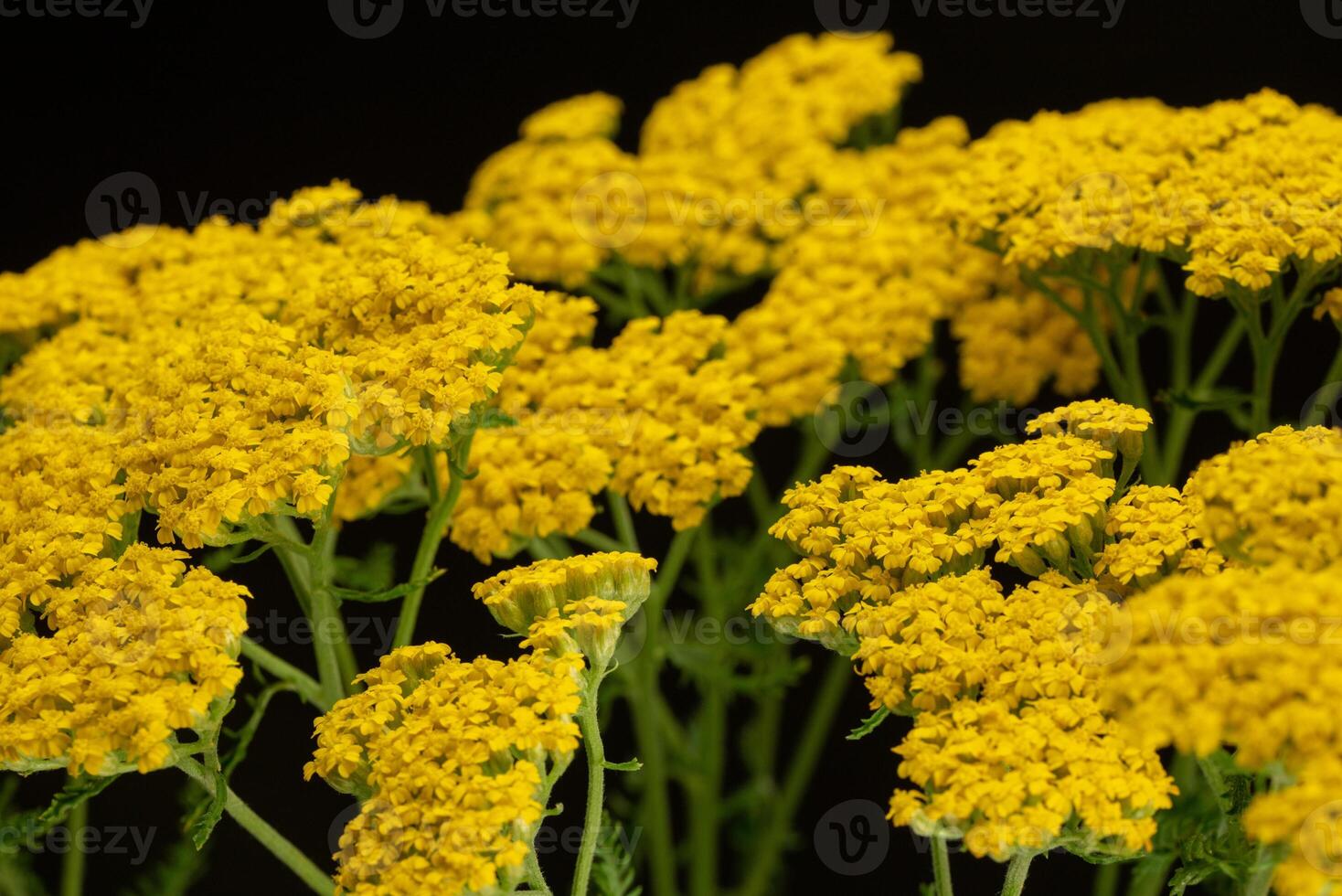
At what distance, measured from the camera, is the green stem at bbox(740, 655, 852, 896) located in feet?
12.9

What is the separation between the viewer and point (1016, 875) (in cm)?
214

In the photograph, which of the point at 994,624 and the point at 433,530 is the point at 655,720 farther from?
the point at 994,624

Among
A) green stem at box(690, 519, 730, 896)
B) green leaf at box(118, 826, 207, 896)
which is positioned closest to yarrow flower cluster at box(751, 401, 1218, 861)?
green stem at box(690, 519, 730, 896)

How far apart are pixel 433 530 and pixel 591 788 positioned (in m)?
0.72

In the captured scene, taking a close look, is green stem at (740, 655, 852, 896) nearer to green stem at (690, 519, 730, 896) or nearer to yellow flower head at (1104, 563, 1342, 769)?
green stem at (690, 519, 730, 896)

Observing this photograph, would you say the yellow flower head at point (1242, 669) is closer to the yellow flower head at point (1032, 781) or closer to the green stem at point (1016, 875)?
the yellow flower head at point (1032, 781)

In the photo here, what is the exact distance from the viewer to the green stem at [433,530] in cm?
270

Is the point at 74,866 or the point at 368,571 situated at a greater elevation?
the point at 368,571

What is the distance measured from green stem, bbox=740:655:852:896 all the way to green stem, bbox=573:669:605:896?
1734 millimetres

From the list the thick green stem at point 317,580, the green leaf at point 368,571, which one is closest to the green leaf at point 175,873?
the green leaf at point 368,571

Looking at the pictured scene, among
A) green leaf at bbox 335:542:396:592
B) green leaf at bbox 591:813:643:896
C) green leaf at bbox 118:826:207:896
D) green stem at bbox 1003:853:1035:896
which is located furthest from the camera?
green leaf at bbox 118:826:207:896

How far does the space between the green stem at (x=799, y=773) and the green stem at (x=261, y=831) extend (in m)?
1.57

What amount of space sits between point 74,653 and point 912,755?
4.23ft

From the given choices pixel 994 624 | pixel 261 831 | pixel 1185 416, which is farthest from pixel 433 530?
pixel 1185 416
